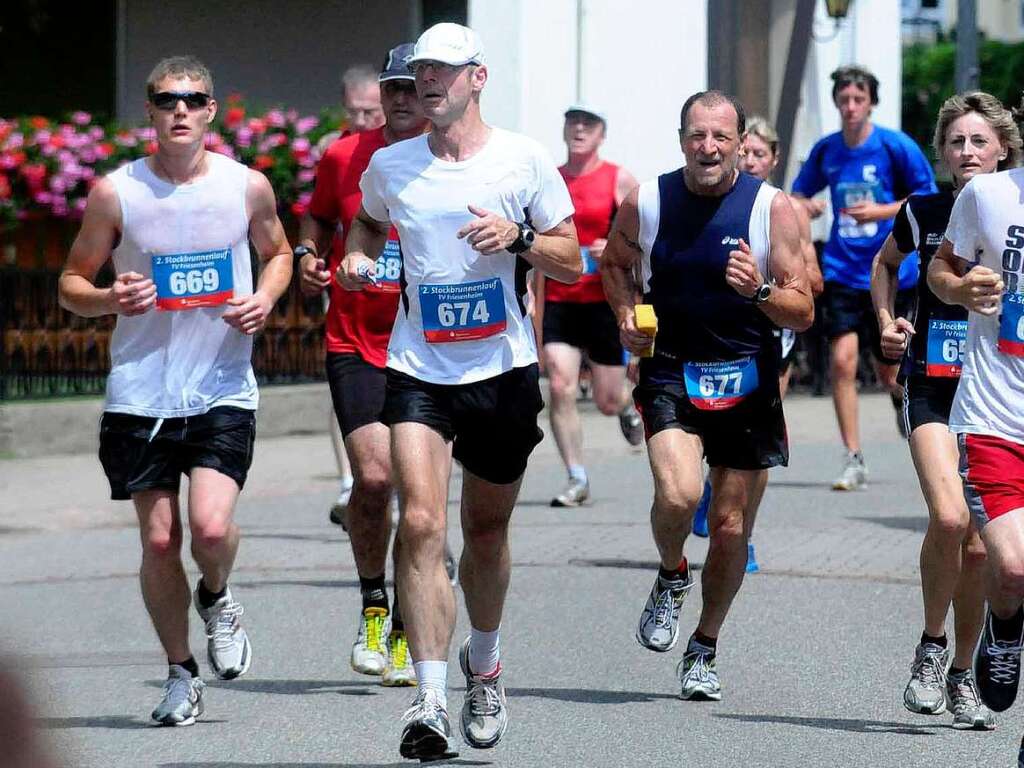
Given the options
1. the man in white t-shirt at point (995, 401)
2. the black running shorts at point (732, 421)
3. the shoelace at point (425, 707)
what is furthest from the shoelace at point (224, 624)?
the man in white t-shirt at point (995, 401)

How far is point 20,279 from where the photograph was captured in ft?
46.7

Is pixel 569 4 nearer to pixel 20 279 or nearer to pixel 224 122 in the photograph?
pixel 224 122

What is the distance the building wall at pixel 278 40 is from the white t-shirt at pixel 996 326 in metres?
16.7

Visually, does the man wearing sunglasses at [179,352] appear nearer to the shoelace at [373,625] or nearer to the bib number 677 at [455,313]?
the shoelace at [373,625]

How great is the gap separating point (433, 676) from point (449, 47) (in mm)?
1664

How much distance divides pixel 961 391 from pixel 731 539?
1.33 m

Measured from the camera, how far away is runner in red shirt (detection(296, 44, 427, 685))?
6457mm

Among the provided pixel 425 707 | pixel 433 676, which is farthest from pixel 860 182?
pixel 425 707

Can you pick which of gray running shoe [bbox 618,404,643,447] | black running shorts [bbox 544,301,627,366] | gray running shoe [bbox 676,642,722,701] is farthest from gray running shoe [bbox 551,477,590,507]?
gray running shoe [bbox 676,642,722,701]

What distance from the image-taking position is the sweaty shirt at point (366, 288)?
6.77 metres

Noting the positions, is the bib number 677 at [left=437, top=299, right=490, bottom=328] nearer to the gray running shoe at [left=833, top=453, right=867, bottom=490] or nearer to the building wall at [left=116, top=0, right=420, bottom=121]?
the gray running shoe at [left=833, top=453, right=867, bottom=490]

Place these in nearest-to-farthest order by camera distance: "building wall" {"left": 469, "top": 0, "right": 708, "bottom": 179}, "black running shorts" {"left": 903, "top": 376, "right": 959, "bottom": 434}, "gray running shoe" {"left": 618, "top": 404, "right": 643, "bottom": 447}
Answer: "black running shorts" {"left": 903, "top": 376, "right": 959, "bottom": 434}, "gray running shoe" {"left": 618, "top": 404, "right": 643, "bottom": 447}, "building wall" {"left": 469, "top": 0, "right": 708, "bottom": 179}

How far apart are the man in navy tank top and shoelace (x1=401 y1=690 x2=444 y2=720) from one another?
4.90 ft

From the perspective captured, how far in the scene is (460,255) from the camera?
17.2 feet
